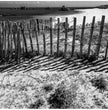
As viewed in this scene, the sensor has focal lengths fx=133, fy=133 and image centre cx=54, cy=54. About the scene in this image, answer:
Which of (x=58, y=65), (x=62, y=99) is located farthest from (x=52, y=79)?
(x=62, y=99)

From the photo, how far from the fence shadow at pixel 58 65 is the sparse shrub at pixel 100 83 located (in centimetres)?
63

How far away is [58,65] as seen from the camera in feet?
16.8

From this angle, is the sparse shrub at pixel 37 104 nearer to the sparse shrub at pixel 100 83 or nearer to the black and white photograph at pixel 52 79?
the black and white photograph at pixel 52 79

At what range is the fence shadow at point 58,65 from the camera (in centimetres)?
488

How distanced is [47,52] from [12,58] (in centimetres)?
157

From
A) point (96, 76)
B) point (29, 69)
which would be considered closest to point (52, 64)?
point (29, 69)

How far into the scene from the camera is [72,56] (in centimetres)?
565

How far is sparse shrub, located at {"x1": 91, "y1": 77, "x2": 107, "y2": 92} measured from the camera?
3.80 metres

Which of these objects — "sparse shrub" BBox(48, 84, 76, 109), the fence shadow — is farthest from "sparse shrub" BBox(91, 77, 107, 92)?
"sparse shrub" BBox(48, 84, 76, 109)

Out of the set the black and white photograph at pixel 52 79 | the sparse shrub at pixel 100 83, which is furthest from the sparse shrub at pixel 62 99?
the sparse shrub at pixel 100 83

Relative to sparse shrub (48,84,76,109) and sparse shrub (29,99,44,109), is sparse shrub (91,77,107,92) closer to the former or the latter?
sparse shrub (48,84,76,109)

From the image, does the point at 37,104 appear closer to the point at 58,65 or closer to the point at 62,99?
the point at 62,99

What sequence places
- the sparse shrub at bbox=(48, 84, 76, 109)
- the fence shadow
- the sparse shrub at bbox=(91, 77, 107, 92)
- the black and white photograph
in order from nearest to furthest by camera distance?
the sparse shrub at bbox=(48, 84, 76, 109) → the black and white photograph → the sparse shrub at bbox=(91, 77, 107, 92) → the fence shadow

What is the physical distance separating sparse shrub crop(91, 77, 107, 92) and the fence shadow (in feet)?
2.08
